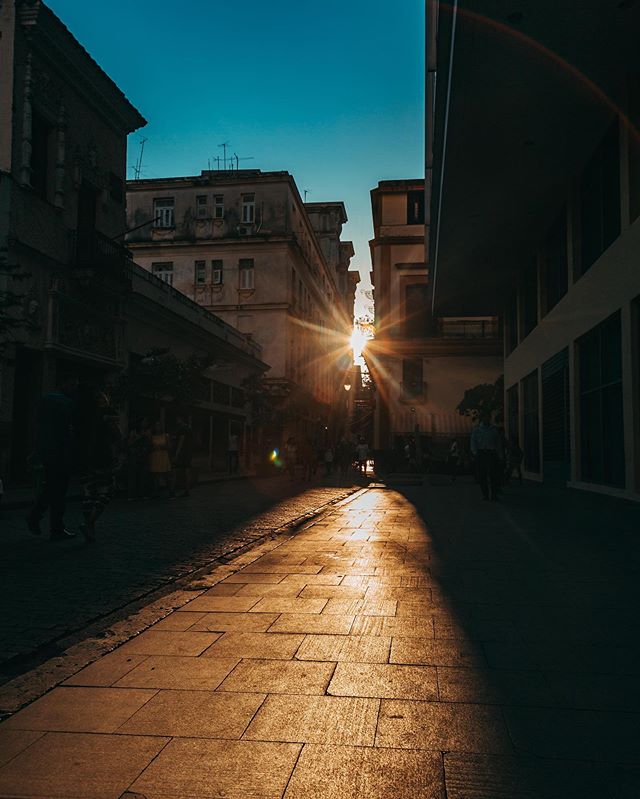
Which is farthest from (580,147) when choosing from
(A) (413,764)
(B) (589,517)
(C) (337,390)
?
(C) (337,390)

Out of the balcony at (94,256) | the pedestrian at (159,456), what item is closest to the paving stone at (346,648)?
the pedestrian at (159,456)

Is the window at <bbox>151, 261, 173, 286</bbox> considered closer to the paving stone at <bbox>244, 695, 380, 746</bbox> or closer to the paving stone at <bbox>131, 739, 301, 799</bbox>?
the paving stone at <bbox>244, 695, 380, 746</bbox>

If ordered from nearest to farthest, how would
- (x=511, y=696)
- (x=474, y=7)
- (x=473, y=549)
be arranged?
(x=511, y=696), (x=473, y=549), (x=474, y=7)

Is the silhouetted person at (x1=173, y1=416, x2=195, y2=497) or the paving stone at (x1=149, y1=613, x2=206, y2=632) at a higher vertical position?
the silhouetted person at (x1=173, y1=416, x2=195, y2=497)

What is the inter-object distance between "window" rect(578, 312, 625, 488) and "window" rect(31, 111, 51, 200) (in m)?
13.2

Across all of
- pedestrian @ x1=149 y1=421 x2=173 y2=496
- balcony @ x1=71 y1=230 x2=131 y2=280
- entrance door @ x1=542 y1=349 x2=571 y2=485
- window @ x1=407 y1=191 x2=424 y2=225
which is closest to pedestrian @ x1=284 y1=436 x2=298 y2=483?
balcony @ x1=71 y1=230 x2=131 y2=280

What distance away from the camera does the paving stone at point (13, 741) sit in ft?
8.29

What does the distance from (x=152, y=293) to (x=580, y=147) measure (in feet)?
45.4

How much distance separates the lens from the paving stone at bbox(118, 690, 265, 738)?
8.95 feet

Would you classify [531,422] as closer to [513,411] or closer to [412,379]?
[513,411]

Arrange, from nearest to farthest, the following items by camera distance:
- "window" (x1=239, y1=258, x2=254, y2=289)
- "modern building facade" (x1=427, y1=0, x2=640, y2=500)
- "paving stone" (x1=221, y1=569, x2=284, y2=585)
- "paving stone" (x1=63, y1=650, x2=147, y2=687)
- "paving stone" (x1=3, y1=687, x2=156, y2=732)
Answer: "paving stone" (x1=3, y1=687, x2=156, y2=732) → "paving stone" (x1=63, y1=650, x2=147, y2=687) → "paving stone" (x1=221, y1=569, x2=284, y2=585) → "modern building facade" (x1=427, y1=0, x2=640, y2=500) → "window" (x1=239, y1=258, x2=254, y2=289)

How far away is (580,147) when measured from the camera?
14234 mm

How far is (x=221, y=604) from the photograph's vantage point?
4957 mm

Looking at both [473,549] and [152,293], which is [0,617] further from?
[152,293]
